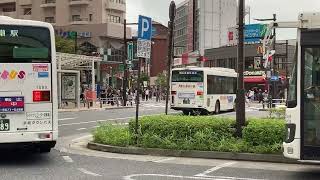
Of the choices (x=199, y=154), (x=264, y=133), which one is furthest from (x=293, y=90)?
(x=199, y=154)

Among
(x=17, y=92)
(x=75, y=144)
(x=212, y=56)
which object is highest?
(x=212, y=56)

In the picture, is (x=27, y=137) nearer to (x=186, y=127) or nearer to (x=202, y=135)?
(x=186, y=127)

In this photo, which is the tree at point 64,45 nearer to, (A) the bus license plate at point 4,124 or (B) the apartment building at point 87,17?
(B) the apartment building at point 87,17

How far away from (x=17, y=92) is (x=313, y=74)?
633 cm

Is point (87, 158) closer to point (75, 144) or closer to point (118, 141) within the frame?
point (118, 141)

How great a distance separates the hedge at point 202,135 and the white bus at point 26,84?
2.97 meters

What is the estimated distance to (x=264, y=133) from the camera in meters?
12.9

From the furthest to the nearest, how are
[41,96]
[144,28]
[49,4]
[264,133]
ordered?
[49,4] → [144,28] → [264,133] → [41,96]

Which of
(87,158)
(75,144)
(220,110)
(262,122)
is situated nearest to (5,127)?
(87,158)

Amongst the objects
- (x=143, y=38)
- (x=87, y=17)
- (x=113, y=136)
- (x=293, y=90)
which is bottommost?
(x=113, y=136)

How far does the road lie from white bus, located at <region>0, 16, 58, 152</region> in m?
0.80

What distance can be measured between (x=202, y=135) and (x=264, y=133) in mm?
1574

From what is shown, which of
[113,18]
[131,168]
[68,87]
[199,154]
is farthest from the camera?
[113,18]

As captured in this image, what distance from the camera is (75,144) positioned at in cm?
1677
